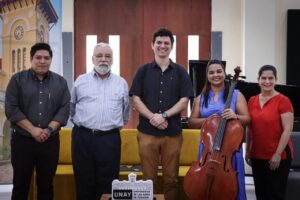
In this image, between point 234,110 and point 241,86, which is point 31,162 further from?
point 241,86

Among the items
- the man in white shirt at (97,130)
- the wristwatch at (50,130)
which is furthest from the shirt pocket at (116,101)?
the wristwatch at (50,130)

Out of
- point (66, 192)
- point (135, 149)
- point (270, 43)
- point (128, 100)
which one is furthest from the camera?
point (270, 43)

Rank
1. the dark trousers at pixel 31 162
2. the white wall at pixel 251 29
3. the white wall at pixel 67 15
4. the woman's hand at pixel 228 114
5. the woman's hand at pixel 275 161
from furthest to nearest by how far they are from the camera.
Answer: the white wall at pixel 67 15 < the white wall at pixel 251 29 < the dark trousers at pixel 31 162 < the woman's hand at pixel 275 161 < the woman's hand at pixel 228 114

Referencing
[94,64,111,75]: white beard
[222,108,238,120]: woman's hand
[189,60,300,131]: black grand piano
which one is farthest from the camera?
[189,60,300,131]: black grand piano

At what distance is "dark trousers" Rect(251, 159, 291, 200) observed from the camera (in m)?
2.89

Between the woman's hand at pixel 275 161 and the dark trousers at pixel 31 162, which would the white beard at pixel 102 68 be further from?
the woman's hand at pixel 275 161

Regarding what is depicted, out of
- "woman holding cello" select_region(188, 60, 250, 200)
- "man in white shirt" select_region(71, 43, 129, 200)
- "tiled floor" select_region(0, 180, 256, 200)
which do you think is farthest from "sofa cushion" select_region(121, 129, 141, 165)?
"woman holding cello" select_region(188, 60, 250, 200)

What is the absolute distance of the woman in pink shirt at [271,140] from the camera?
2.88m

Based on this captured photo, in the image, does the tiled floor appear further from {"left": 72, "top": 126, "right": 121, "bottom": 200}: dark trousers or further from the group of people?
{"left": 72, "top": 126, "right": 121, "bottom": 200}: dark trousers

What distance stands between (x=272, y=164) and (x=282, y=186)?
0.18 metres

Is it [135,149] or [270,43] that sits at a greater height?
[270,43]

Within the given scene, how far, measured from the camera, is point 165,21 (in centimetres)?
591

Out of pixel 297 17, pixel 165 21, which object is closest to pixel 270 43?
pixel 297 17

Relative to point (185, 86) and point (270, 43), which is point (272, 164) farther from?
point (270, 43)
